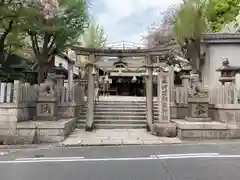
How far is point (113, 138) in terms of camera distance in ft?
36.4

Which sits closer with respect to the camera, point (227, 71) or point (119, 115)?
point (227, 71)

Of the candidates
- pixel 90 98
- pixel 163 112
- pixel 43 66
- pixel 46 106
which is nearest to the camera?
pixel 163 112

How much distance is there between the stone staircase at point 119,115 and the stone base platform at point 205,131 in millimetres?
3476

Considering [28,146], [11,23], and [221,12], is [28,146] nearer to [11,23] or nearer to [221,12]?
[11,23]

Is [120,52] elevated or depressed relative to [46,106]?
elevated

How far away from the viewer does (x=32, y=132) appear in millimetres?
10359

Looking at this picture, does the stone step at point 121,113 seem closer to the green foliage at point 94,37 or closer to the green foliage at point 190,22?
the green foliage at point 190,22

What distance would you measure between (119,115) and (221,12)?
15.5 meters

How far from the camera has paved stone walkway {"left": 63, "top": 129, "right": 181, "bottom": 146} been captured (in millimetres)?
10320

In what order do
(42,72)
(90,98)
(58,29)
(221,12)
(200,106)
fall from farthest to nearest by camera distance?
1. (221,12)
2. (42,72)
3. (58,29)
4. (90,98)
5. (200,106)

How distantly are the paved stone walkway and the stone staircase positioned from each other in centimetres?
114

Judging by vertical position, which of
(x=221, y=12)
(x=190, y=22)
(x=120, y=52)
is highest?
(x=221, y=12)

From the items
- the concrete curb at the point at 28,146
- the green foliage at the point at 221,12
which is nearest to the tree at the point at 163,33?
the green foliage at the point at 221,12

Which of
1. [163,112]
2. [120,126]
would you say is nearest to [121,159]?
[163,112]
